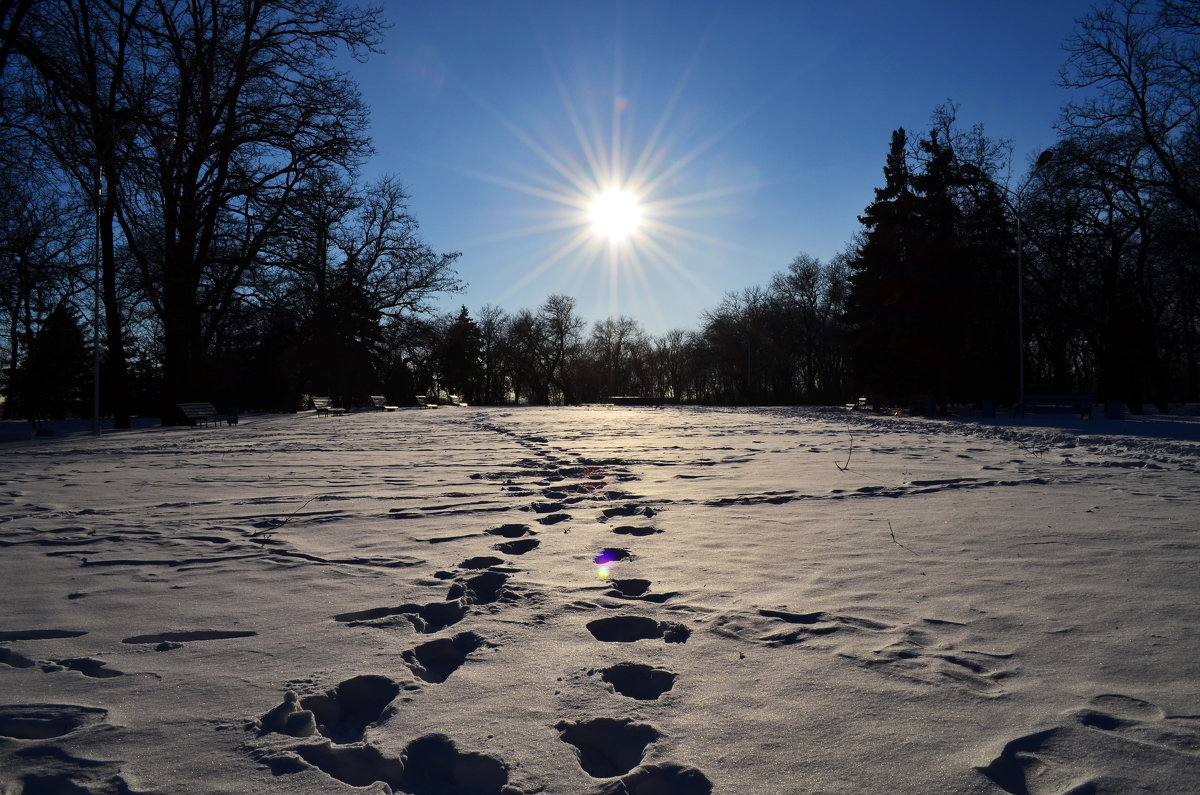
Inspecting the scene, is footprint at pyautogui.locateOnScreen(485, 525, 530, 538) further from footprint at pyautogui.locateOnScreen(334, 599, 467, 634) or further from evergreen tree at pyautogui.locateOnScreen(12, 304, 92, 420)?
evergreen tree at pyautogui.locateOnScreen(12, 304, 92, 420)

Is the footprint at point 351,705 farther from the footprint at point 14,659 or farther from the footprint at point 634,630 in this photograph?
the footprint at point 14,659

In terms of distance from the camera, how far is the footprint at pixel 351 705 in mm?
2135

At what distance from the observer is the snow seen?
191 centimetres

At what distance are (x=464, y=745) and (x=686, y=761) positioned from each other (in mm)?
601

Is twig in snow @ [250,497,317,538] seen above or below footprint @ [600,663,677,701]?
above

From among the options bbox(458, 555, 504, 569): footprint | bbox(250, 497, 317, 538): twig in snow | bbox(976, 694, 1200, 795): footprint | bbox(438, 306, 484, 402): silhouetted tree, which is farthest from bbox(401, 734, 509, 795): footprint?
bbox(438, 306, 484, 402): silhouetted tree

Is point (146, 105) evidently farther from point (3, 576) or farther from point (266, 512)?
point (3, 576)

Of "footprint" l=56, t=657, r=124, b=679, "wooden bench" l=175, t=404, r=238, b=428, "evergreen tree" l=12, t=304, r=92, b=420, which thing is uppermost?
"evergreen tree" l=12, t=304, r=92, b=420

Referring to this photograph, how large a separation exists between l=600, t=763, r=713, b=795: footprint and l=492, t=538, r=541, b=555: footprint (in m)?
2.52

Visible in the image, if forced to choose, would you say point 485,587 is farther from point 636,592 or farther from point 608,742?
point 608,742

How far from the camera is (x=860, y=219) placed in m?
36.1

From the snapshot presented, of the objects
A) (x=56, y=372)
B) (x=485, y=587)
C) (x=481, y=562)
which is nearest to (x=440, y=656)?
(x=485, y=587)

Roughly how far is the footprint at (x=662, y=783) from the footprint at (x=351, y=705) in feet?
2.56

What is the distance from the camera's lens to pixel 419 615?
313 cm
